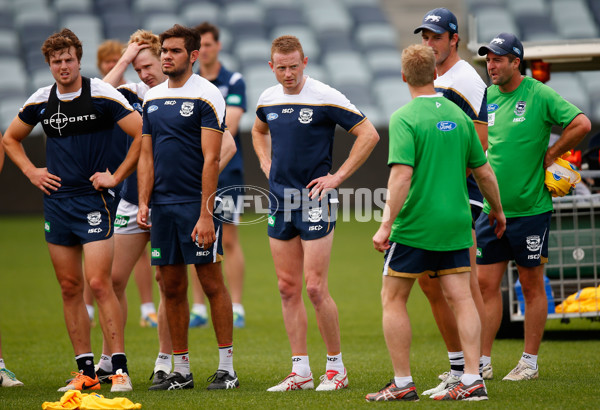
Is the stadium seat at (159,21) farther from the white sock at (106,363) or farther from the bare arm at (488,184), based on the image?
the bare arm at (488,184)

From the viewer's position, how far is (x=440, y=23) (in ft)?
19.2

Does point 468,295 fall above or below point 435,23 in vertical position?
below

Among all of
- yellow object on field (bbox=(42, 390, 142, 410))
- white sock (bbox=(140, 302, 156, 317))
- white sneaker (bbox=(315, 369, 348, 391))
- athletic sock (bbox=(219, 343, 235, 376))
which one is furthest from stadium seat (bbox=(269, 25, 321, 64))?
yellow object on field (bbox=(42, 390, 142, 410))

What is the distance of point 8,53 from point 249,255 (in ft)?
42.7

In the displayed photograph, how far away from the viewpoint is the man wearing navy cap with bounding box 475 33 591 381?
240 inches

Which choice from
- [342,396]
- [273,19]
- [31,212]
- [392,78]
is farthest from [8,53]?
[342,396]

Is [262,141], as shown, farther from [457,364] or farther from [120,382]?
[457,364]

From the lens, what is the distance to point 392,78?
985 inches

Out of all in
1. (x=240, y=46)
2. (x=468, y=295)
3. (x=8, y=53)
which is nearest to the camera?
(x=468, y=295)

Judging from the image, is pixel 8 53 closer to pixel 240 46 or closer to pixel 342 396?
Answer: pixel 240 46

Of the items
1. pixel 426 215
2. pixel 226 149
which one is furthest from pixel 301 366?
pixel 226 149

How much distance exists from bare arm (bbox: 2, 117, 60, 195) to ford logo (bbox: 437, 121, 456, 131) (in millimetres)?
2720

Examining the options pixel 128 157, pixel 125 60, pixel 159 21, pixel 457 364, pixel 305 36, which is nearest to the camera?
pixel 457 364

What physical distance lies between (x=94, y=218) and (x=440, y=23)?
2767mm
